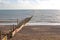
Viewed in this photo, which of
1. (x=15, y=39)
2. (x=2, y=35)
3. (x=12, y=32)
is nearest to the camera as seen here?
(x=12, y=32)

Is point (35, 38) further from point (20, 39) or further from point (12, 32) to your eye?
point (12, 32)

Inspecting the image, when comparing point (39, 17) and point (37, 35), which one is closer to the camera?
point (37, 35)

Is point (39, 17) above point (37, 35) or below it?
below

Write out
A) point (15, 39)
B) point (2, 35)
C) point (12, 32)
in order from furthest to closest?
point (15, 39) → point (2, 35) → point (12, 32)

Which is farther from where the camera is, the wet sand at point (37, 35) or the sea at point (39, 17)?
the sea at point (39, 17)

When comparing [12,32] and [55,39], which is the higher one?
[12,32]

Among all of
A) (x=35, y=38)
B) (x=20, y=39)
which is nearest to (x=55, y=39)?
(x=35, y=38)

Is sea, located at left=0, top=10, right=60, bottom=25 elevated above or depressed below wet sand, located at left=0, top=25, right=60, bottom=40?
below

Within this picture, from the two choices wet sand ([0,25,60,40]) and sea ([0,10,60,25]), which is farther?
sea ([0,10,60,25])

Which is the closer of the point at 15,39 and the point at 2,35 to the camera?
the point at 2,35

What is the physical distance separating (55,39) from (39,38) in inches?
35.4

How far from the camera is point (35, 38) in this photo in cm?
1011

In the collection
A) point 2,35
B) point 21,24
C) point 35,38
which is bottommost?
point 35,38

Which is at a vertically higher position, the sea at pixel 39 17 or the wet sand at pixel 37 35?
the wet sand at pixel 37 35
